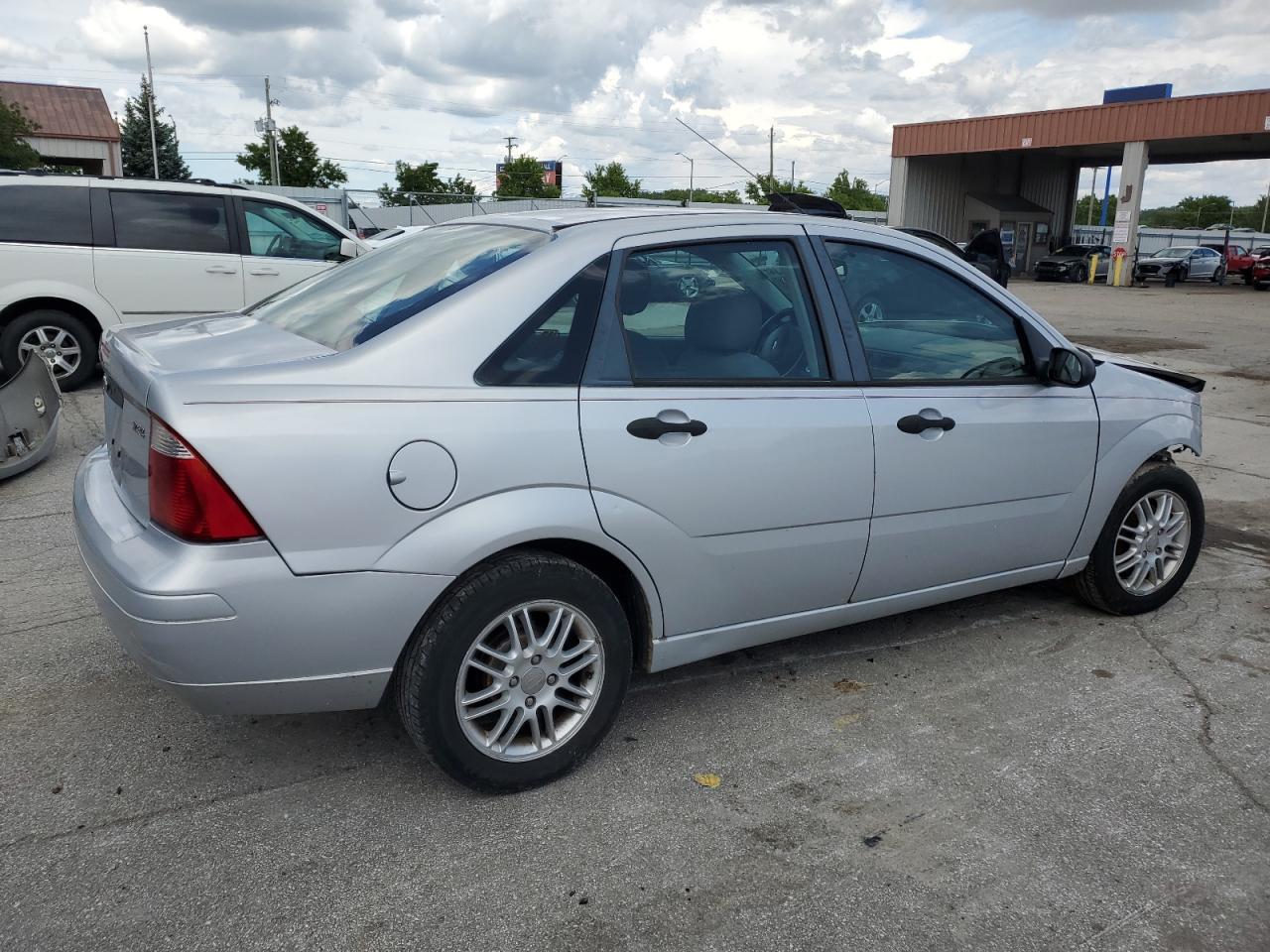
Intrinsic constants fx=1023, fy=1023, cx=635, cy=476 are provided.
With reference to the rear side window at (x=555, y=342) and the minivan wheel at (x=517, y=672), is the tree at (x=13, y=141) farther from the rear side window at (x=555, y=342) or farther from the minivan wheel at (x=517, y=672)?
the minivan wheel at (x=517, y=672)

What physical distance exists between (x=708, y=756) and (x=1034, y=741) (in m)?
1.09

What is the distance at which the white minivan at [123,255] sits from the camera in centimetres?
852

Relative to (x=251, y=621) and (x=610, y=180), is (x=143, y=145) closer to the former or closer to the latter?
(x=610, y=180)

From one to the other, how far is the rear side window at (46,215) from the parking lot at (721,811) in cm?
557

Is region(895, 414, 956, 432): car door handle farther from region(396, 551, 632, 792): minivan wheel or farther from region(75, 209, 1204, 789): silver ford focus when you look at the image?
region(396, 551, 632, 792): minivan wheel

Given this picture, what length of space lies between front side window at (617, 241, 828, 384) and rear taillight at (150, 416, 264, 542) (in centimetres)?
117

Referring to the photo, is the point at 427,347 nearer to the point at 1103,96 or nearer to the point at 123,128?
the point at 1103,96

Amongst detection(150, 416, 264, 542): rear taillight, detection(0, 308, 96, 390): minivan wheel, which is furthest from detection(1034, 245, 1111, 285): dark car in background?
detection(150, 416, 264, 542): rear taillight

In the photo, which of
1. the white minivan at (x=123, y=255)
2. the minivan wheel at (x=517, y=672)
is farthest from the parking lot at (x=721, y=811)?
the white minivan at (x=123, y=255)

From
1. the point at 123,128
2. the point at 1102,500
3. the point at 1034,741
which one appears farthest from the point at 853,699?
the point at 123,128

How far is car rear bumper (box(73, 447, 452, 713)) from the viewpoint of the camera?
2488 millimetres

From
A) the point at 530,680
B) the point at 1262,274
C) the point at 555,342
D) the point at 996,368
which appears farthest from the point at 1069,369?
the point at 1262,274

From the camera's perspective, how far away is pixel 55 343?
28.5ft

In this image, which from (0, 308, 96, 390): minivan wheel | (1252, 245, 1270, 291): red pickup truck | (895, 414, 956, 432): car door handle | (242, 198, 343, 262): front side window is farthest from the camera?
(1252, 245, 1270, 291): red pickup truck
